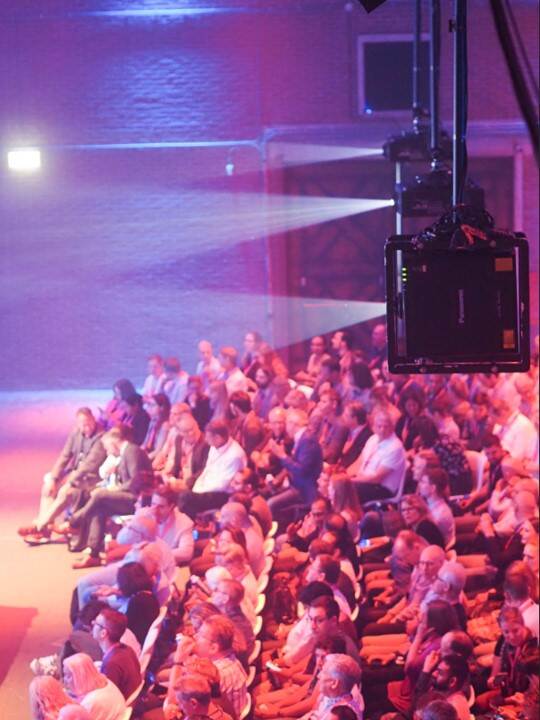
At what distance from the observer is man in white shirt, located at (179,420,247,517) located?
21.6 feet

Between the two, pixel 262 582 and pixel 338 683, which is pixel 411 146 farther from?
pixel 338 683

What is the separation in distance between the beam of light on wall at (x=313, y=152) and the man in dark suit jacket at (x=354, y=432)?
15.3 feet

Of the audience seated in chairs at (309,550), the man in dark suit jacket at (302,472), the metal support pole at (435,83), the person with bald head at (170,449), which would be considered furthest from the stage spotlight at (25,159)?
the metal support pole at (435,83)

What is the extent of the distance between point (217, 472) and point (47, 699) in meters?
2.45

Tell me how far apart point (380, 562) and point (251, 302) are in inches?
216

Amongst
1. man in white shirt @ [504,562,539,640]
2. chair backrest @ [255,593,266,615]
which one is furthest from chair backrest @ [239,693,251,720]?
man in white shirt @ [504,562,539,640]

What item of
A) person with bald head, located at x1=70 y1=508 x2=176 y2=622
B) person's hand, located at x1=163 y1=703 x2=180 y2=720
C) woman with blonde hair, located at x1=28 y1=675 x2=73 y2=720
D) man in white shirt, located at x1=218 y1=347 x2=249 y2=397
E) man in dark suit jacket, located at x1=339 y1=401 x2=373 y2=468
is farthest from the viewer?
man in white shirt, located at x1=218 y1=347 x2=249 y2=397

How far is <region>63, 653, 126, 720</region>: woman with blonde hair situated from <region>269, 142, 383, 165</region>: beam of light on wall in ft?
24.2

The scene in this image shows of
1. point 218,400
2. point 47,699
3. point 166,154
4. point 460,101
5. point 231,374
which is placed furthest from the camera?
point 166,154

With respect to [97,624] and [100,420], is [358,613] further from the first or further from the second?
[100,420]

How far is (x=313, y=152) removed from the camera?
11.2 meters

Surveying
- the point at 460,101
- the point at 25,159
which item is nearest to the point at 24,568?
the point at 460,101

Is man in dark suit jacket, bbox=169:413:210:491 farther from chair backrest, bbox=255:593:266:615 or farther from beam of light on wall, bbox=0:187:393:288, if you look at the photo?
beam of light on wall, bbox=0:187:393:288

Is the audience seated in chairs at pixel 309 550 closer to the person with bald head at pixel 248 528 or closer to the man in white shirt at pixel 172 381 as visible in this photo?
the person with bald head at pixel 248 528
